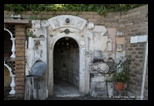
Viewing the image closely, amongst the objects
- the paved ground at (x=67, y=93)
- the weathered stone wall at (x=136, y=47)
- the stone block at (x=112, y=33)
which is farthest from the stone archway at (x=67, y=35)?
the weathered stone wall at (x=136, y=47)

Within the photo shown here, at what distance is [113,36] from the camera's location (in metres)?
8.00

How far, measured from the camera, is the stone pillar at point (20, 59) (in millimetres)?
7137

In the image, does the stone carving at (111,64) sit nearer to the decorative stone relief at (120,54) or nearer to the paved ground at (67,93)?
the decorative stone relief at (120,54)

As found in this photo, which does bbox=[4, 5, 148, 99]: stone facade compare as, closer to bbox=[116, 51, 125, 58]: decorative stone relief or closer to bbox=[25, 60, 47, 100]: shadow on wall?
bbox=[116, 51, 125, 58]: decorative stone relief

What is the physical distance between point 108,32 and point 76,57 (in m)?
1.76

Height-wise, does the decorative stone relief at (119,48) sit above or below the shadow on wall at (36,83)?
above

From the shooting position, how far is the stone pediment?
775 centimetres

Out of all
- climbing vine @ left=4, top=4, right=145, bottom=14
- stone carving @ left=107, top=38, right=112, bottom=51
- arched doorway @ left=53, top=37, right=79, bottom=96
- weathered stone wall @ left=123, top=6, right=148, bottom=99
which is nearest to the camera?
weathered stone wall @ left=123, top=6, right=148, bottom=99

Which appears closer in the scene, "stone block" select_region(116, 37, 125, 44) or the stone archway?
the stone archway

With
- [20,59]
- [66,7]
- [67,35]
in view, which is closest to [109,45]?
[67,35]

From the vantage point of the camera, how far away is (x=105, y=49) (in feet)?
26.2

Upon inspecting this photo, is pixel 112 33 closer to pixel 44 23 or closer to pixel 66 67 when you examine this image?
pixel 44 23

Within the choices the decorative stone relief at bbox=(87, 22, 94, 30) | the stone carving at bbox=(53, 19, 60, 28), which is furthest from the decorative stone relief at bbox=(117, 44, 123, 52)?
the stone carving at bbox=(53, 19, 60, 28)

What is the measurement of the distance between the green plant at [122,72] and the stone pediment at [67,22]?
183cm
